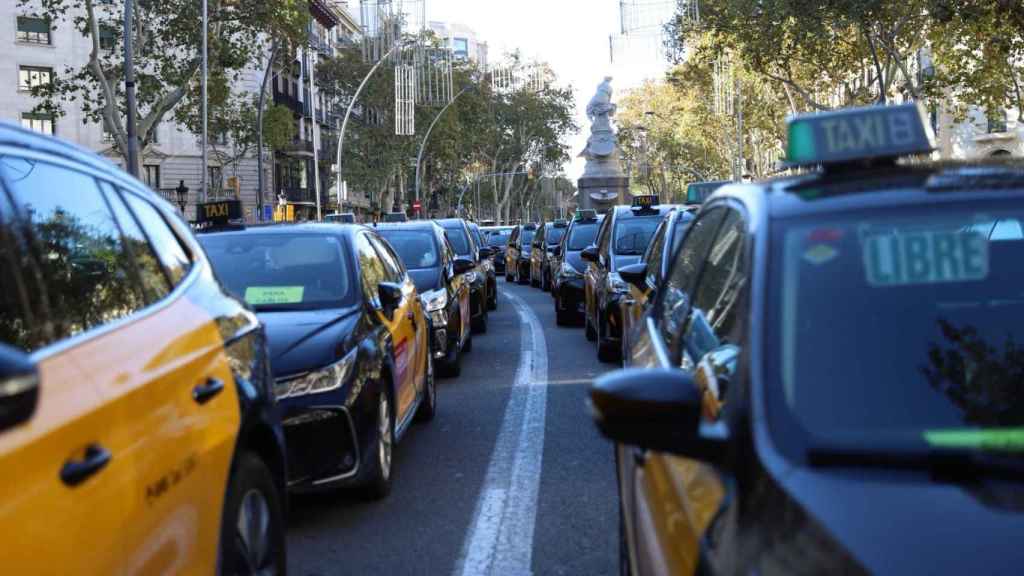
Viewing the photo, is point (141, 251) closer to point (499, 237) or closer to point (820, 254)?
point (820, 254)

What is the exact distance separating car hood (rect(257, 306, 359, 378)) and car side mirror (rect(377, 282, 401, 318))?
0.53 m

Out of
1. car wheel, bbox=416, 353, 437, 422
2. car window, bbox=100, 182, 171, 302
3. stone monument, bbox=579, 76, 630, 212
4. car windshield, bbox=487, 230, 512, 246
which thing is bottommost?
car wheel, bbox=416, 353, 437, 422

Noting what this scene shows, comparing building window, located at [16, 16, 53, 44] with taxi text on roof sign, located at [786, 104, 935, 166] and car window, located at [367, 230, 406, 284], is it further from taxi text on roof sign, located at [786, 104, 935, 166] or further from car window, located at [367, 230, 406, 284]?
taxi text on roof sign, located at [786, 104, 935, 166]

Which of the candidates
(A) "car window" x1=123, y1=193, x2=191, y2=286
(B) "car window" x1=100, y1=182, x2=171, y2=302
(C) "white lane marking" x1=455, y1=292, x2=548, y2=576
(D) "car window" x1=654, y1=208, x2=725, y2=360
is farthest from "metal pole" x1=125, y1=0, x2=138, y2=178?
(B) "car window" x1=100, y1=182, x2=171, y2=302

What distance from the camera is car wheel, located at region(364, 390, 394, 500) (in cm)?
633

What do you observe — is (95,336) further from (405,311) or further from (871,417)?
(405,311)

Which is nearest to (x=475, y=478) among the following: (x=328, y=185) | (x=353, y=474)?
(x=353, y=474)

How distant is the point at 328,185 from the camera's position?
273ft

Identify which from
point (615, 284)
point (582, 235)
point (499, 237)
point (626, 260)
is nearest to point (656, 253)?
point (615, 284)

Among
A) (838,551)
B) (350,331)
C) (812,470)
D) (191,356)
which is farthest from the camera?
(350,331)

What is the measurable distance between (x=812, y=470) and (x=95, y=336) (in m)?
1.63

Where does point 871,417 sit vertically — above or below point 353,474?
above

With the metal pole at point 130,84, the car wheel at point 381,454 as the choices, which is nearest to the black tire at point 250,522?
the car wheel at point 381,454

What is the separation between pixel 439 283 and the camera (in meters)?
12.2
